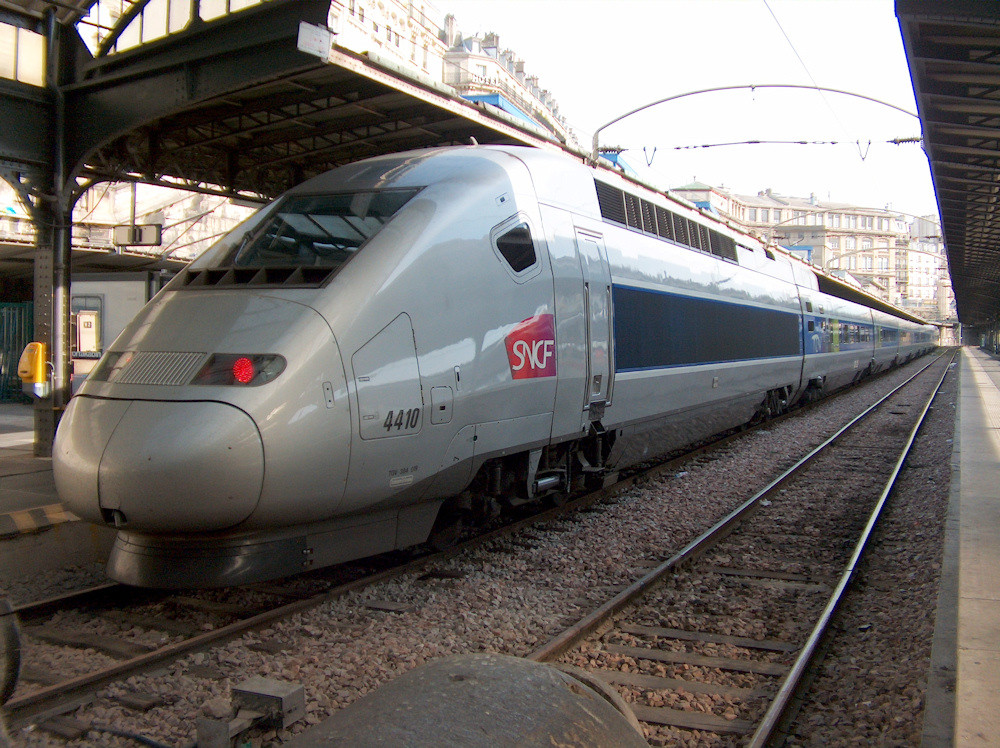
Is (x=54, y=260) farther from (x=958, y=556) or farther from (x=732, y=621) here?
(x=958, y=556)

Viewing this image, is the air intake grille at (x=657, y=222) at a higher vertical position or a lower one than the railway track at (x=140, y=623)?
higher

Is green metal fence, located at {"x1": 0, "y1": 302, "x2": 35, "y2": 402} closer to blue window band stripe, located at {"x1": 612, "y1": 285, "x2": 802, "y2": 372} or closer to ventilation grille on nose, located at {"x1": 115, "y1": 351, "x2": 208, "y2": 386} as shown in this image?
blue window band stripe, located at {"x1": 612, "y1": 285, "x2": 802, "y2": 372}

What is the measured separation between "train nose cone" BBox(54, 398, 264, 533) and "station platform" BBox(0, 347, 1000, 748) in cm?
238

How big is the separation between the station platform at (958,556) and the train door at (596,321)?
2.72m

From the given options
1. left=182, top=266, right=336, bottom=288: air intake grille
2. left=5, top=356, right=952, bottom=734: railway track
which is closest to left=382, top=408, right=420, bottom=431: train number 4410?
left=182, top=266, right=336, bottom=288: air intake grille

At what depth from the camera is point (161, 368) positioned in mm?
4660

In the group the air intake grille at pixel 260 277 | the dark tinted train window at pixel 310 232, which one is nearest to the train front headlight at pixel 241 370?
the air intake grille at pixel 260 277

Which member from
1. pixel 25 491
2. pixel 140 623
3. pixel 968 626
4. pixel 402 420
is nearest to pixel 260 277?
pixel 402 420

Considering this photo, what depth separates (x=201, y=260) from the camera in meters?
6.02

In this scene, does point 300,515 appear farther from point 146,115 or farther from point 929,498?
point 929,498

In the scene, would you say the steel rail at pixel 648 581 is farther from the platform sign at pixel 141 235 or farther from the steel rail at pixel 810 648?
the platform sign at pixel 141 235

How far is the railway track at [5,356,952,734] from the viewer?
3.89 m

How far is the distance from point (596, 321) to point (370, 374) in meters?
2.70

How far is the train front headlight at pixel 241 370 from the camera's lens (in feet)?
14.4
